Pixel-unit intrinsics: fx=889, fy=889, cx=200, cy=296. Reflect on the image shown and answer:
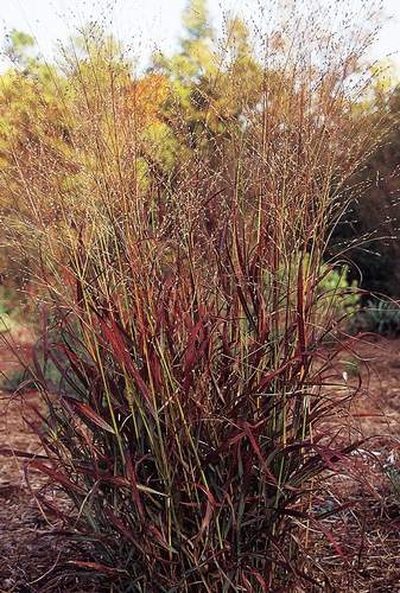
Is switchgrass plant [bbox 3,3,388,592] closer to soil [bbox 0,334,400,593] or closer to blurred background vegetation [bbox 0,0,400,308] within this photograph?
blurred background vegetation [bbox 0,0,400,308]

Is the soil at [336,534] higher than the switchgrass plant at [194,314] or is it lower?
lower

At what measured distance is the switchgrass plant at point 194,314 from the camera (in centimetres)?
250

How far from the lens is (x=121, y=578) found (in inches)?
106

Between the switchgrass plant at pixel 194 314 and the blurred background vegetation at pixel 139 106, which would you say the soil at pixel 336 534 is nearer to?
the switchgrass plant at pixel 194 314

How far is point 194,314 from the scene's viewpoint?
266 centimetres

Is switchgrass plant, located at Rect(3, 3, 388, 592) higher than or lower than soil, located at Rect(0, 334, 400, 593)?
higher

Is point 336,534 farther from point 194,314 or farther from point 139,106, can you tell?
point 139,106

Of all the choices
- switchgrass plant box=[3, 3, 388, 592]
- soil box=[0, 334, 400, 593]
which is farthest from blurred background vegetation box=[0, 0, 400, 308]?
soil box=[0, 334, 400, 593]

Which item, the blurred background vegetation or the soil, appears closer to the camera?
the blurred background vegetation

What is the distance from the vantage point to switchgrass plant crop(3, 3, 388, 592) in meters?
2.50

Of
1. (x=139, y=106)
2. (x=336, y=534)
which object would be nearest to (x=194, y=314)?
(x=139, y=106)

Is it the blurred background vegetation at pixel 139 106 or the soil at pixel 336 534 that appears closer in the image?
the blurred background vegetation at pixel 139 106

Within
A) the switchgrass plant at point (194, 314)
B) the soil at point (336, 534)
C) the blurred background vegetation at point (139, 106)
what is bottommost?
the soil at point (336, 534)

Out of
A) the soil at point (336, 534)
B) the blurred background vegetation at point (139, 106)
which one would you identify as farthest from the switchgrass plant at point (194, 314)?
the soil at point (336, 534)
